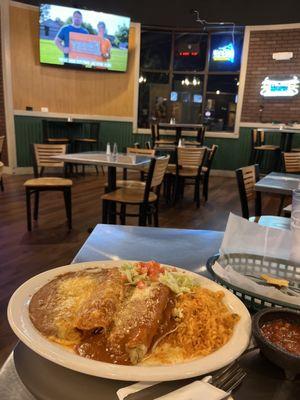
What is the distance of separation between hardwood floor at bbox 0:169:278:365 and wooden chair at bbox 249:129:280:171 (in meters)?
1.16

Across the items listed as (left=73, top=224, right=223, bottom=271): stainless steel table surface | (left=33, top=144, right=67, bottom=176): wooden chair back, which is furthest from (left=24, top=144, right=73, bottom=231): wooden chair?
(left=73, top=224, right=223, bottom=271): stainless steel table surface

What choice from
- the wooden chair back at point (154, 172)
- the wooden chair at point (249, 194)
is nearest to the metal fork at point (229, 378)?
the wooden chair at point (249, 194)

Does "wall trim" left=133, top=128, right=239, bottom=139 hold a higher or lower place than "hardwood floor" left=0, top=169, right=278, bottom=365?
higher

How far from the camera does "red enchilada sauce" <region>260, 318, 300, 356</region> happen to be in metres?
0.54

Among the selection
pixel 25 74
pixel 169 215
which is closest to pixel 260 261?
pixel 169 215

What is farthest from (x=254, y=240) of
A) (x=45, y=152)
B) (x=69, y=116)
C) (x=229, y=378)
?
(x=69, y=116)

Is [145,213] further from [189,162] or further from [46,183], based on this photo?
[189,162]

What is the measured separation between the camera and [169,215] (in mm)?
4273

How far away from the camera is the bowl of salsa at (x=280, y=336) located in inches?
19.3

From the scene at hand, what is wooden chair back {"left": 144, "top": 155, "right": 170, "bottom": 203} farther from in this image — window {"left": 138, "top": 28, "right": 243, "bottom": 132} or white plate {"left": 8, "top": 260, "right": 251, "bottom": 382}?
window {"left": 138, "top": 28, "right": 243, "bottom": 132}

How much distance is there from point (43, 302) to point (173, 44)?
826 cm

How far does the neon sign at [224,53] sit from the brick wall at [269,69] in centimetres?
42

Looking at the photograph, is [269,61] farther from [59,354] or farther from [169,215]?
[59,354]

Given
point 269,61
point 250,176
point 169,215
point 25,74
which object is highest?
point 269,61
